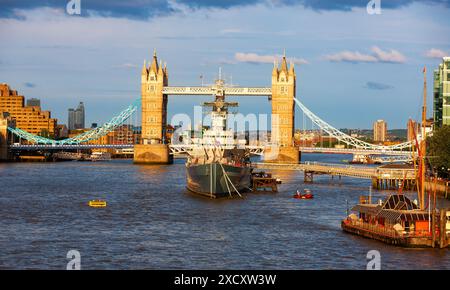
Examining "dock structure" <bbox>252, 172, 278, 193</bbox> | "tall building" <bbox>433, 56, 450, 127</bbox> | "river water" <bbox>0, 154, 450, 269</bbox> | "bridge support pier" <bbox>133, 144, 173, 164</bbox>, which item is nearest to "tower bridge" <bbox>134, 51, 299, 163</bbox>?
"bridge support pier" <bbox>133, 144, 173, 164</bbox>

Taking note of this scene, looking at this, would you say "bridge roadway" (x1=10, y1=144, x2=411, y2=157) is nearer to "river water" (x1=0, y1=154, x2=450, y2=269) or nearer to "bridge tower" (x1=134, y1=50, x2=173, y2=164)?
"bridge tower" (x1=134, y1=50, x2=173, y2=164)

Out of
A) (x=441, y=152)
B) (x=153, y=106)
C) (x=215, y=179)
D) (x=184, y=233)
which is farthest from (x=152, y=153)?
(x=184, y=233)

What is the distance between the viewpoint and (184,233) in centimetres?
4331

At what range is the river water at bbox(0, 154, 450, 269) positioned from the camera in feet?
116

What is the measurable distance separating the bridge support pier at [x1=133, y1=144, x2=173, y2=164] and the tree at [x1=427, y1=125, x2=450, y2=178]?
5797 centimetres

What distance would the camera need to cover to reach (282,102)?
133000 millimetres

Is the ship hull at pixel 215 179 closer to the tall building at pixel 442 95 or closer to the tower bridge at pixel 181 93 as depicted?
the tall building at pixel 442 95

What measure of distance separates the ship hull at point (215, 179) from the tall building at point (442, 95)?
30.2m

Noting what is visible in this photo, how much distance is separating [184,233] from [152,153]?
3381 inches

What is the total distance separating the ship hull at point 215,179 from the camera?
2428 inches

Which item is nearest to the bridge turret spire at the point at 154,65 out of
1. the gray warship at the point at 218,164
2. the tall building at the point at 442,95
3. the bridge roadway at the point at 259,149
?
the bridge roadway at the point at 259,149

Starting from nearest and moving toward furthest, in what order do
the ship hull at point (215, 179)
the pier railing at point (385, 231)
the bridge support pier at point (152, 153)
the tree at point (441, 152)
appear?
the pier railing at point (385, 231) < the ship hull at point (215, 179) < the tree at point (441, 152) < the bridge support pier at point (152, 153)
